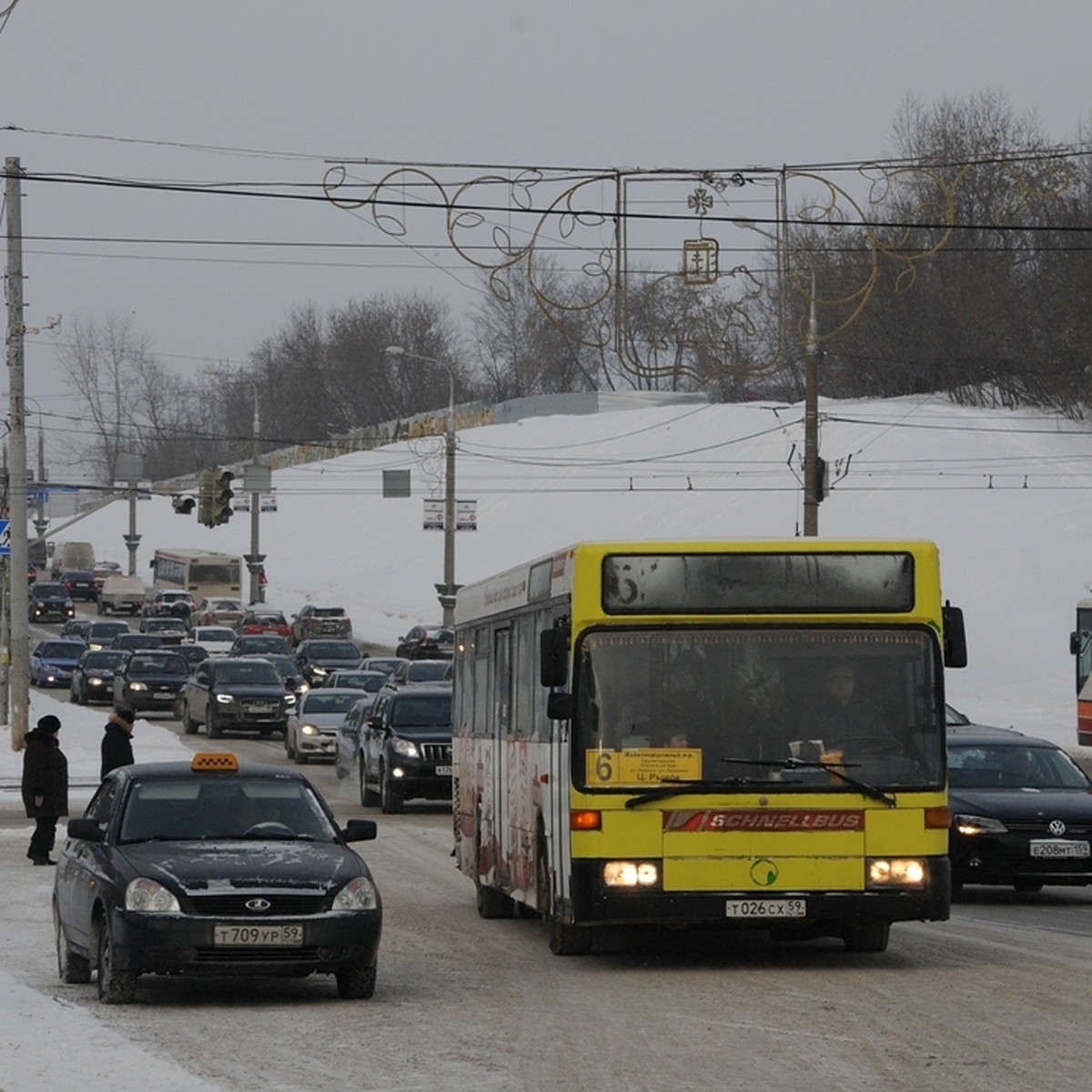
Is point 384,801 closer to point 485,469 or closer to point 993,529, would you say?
point 993,529

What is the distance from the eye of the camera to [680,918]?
531 inches

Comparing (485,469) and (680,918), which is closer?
(680,918)

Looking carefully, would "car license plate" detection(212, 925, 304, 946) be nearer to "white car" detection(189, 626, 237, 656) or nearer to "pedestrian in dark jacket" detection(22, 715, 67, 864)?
"pedestrian in dark jacket" detection(22, 715, 67, 864)

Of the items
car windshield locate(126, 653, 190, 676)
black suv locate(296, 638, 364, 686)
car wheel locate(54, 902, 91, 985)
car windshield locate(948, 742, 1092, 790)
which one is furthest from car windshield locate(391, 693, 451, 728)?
black suv locate(296, 638, 364, 686)

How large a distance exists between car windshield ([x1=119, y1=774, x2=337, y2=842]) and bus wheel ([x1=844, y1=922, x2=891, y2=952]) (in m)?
3.56

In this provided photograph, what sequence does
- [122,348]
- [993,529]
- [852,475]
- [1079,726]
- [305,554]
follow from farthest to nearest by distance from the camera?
[122,348] < [305,554] < [852,475] < [993,529] < [1079,726]

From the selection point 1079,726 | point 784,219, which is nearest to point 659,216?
point 784,219

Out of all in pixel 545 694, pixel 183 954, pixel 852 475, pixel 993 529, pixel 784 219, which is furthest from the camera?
pixel 852 475

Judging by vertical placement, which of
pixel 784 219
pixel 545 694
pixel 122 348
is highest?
pixel 122 348

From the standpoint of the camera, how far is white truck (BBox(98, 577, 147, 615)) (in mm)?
97062

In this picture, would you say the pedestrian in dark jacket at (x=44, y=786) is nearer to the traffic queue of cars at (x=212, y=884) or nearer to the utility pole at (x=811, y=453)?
the traffic queue of cars at (x=212, y=884)

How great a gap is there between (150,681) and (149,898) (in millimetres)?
40881

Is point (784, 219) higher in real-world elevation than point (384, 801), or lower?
higher

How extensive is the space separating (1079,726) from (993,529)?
105 ft
